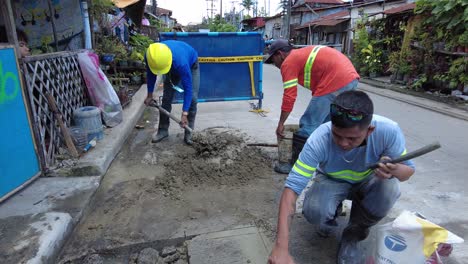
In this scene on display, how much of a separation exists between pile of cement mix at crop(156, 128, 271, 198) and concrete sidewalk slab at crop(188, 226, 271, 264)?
2.68ft

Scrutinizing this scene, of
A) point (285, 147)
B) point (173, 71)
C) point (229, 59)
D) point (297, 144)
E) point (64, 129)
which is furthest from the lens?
point (229, 59)

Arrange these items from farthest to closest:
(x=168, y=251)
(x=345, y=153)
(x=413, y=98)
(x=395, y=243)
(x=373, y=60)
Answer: (x=373, y=60) → (x=413, y=98) → (x=168, y=251) → (x=345, y=153) → (x=395, y=243)

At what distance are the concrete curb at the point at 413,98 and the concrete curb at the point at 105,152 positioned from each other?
615 cm

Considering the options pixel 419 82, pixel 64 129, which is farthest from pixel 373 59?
pixel 64 129

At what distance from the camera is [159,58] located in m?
3.81

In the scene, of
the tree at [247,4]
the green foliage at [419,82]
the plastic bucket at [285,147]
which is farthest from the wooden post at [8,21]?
the tree at [247,4]

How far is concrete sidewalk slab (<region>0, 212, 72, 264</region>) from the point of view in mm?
2076

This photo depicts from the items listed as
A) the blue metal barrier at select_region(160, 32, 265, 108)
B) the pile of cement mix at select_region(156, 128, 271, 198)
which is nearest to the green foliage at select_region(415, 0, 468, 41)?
the blue metal barrier at select_region(160, 32, 265, 108)

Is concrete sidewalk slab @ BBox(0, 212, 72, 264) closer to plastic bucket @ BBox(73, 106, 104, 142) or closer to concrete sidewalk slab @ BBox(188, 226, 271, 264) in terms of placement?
concrete sidewalk slab @ BBox(188, 226, 271, 264)

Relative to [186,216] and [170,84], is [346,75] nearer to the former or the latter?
[186,216]

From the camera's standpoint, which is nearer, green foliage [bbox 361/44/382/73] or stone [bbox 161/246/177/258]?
stone [bbox 161/246/177/258]

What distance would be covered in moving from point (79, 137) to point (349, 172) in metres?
3.17

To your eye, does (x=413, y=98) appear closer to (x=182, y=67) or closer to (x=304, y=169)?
(x=182, y=67)

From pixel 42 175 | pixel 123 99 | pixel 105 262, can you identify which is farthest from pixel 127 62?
pixel 105 262
